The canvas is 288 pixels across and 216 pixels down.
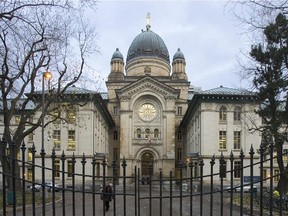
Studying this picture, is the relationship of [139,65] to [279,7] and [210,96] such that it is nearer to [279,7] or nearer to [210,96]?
[210,96]

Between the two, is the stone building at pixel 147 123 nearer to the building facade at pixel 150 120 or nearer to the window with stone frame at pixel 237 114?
the building facade at pixel 150 120

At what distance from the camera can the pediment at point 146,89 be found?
5603 centimetres

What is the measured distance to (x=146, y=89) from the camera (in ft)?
185

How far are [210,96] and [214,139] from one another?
5.71 meters

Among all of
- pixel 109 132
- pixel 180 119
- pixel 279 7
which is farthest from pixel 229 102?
pixel 279 7

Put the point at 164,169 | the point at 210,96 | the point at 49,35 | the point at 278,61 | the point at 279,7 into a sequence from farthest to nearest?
the point at 164,169 → the point at 210,96 → the point at 278,61 → the point at 49,35 → the point at 279,7

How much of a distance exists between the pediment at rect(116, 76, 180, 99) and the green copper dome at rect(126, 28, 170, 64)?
584 inches

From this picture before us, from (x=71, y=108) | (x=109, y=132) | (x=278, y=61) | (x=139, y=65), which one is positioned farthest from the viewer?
(x=139, y=65)

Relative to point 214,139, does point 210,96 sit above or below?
above

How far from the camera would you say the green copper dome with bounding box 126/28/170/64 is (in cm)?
7025

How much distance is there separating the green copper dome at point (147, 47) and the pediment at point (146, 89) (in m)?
14.8

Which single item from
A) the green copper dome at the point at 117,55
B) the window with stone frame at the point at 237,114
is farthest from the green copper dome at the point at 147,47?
the window with stone frame at the point at 237,114

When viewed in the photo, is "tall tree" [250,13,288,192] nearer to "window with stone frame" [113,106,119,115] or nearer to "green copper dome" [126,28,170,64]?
"window with stone frame" [113,106,119,115]

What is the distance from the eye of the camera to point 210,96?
44.8 m
